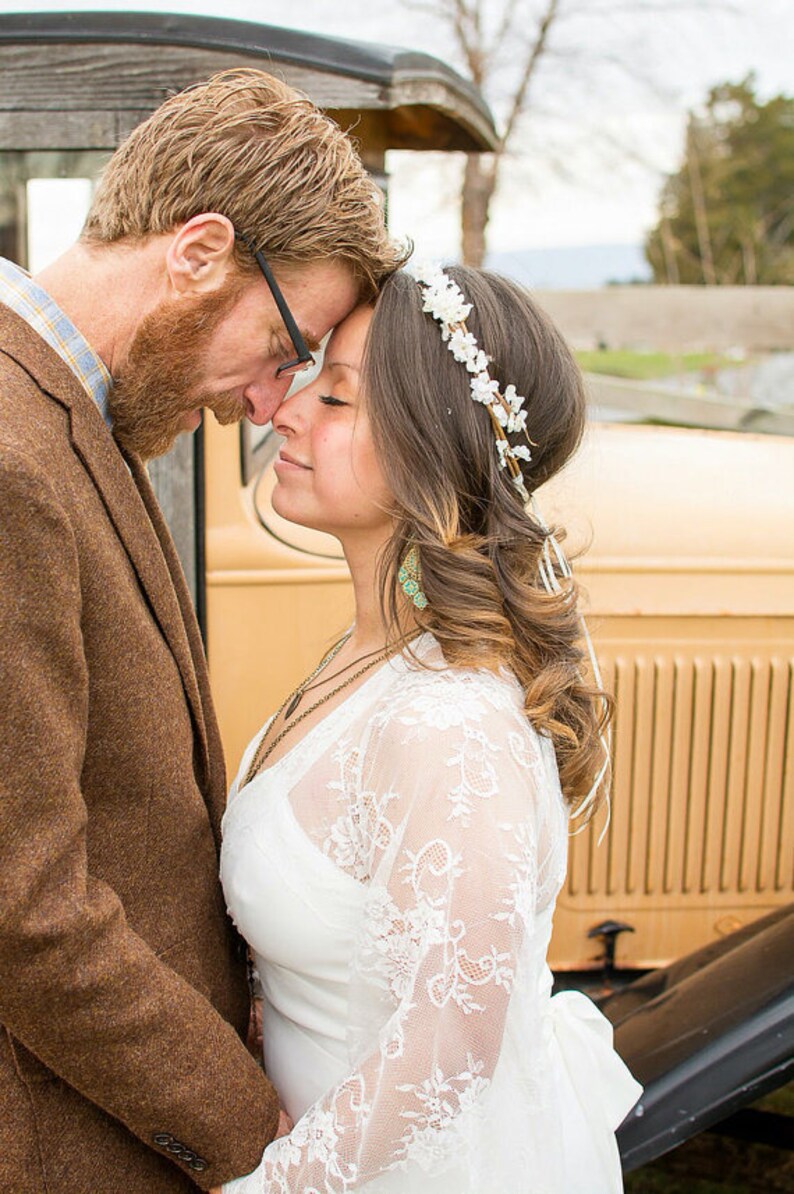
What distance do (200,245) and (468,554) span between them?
55 centimetres

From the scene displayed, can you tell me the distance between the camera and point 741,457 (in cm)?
300

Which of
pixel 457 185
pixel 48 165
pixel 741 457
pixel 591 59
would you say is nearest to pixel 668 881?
pixel 741 457

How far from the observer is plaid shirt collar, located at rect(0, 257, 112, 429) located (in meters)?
1.37

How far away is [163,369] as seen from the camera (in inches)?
61.0

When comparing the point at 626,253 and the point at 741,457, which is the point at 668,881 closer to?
the point at 741,457

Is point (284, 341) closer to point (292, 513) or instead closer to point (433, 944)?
point (292, 513)

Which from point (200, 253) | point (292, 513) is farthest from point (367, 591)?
point (200, 253)

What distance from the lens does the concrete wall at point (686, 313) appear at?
5402 millimetres

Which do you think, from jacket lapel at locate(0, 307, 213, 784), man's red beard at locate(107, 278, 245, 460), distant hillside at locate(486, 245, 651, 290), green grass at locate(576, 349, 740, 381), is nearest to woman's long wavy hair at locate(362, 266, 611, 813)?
man's red beard at locate(107, 278, 245, 460)

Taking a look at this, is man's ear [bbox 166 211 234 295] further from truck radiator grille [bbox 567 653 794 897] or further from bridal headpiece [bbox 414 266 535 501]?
truck radiator grille [bbox 567 653 794 897]

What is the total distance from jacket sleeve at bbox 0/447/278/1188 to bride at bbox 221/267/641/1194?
176 millimetres

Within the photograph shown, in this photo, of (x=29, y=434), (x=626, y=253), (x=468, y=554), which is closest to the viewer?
(x=29, y=434)

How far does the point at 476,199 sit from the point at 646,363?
5.81 metres

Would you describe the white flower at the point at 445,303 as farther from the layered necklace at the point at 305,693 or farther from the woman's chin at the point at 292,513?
the layered necklace at the point at 305,693
